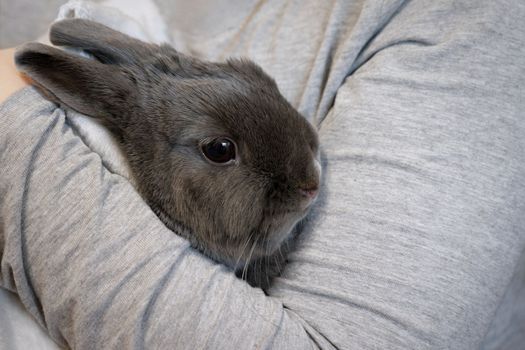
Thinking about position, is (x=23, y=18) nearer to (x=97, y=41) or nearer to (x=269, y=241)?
(x=97, y=41)

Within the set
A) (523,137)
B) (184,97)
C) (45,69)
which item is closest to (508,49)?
(523,137)

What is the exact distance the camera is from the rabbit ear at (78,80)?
920mm

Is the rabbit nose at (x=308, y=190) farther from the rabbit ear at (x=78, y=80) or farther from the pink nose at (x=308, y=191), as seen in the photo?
the rabbit ear at (x=78, y=80)

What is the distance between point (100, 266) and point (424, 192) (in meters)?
0.70

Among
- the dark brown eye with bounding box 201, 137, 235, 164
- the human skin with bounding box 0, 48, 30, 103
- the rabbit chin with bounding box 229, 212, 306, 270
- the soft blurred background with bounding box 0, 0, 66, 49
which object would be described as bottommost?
the rabbit chin with bounding box 229, 212, 306, 270

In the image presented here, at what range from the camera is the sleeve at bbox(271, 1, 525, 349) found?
868 mm

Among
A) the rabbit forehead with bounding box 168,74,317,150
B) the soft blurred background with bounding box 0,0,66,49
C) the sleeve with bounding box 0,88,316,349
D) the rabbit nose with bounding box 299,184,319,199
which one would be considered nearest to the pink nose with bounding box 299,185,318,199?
the rabbit nose with bounding box 299,184,319,199

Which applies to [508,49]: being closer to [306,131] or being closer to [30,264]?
[306,131]

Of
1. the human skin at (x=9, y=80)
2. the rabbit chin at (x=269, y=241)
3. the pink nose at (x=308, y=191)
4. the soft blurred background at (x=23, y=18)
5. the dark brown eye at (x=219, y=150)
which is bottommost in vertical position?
the rabbit chin at (x=269, y=241)

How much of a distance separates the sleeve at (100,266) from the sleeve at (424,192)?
147 millimetres

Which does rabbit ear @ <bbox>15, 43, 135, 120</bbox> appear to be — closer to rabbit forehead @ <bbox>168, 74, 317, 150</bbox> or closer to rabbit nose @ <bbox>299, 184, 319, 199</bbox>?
rabbit forehead @ <bbox>168, 74, 317, 150</bbox>

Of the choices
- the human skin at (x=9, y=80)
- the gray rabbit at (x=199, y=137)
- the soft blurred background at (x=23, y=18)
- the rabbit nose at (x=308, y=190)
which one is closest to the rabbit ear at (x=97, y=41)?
the gray rabbit at (x=199, y=137)

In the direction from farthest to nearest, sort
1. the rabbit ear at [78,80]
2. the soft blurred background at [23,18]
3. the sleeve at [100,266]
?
the soft blurred background at [23,18]
the rabbit ear at [78,80]
the sleeve at [100,266]

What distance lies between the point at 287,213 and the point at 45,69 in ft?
2.09
